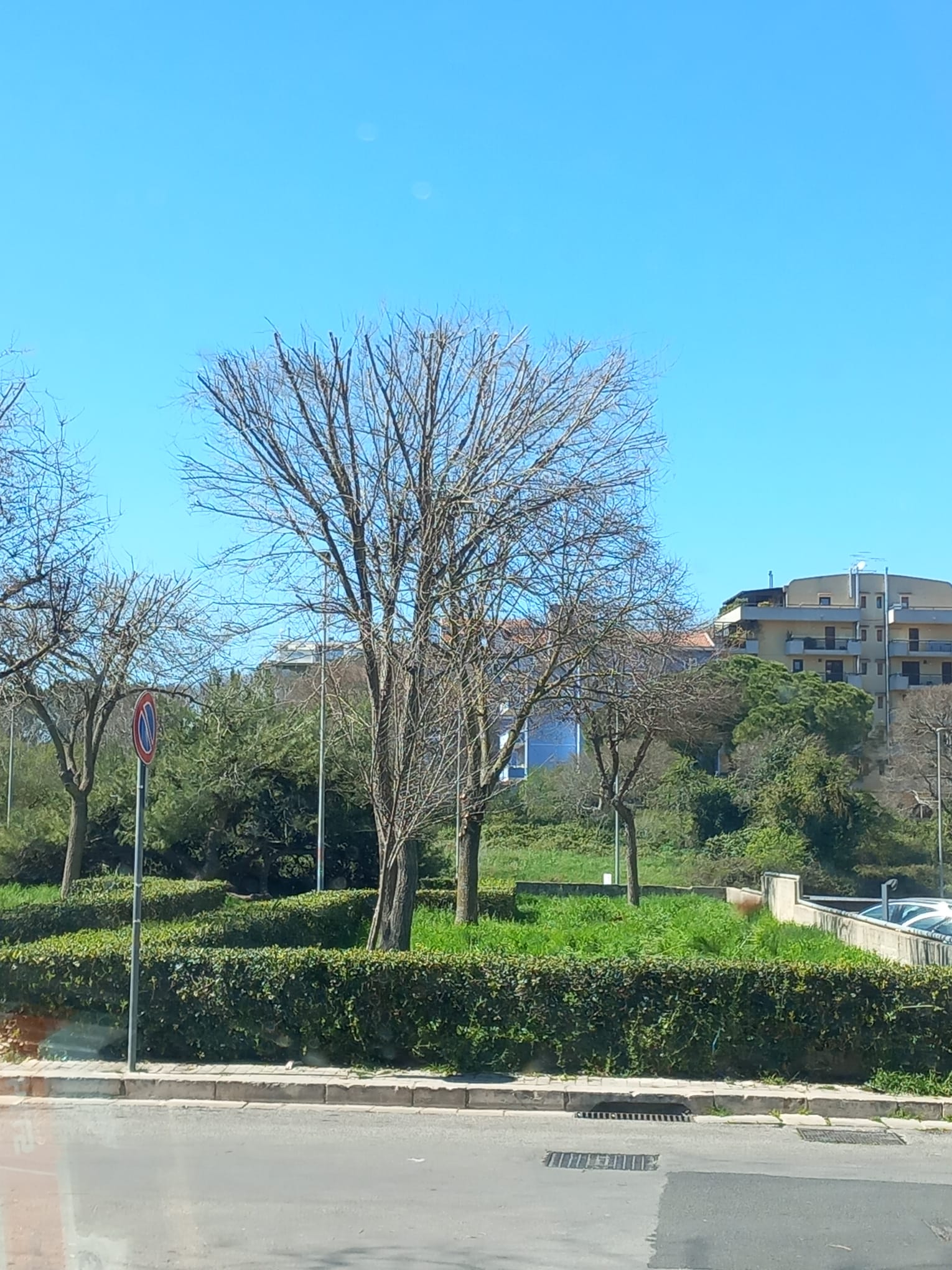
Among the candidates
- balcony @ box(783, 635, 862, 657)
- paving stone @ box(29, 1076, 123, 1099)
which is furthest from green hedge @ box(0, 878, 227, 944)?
balcony @ box(783, 635, 862, 657)

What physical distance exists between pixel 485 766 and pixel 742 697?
103 ft

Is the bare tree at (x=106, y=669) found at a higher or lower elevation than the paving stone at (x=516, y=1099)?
higher

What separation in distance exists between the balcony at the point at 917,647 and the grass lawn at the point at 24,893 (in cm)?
5196

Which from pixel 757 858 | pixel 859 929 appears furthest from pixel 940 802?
pixel 859 929

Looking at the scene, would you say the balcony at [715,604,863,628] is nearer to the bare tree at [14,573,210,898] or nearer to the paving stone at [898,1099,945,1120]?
the bare tree at [14,573,210,898]

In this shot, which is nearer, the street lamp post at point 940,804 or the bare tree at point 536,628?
the bare tree at point 536,628

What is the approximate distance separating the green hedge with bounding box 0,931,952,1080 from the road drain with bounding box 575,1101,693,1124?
67 centimetres

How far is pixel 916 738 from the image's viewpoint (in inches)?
2093

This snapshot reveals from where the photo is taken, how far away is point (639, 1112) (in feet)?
31.1

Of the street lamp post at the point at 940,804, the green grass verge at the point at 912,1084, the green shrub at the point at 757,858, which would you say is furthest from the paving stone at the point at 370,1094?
the street lamp post at the point at 940,804

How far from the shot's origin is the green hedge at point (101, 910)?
1593 cm

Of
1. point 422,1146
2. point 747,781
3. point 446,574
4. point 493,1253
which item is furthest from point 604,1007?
point 747,781

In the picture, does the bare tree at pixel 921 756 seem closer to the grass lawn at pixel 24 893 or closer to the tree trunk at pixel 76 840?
the grass lawn at pixel 24 893

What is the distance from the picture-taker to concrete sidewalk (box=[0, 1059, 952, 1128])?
9.53 m
